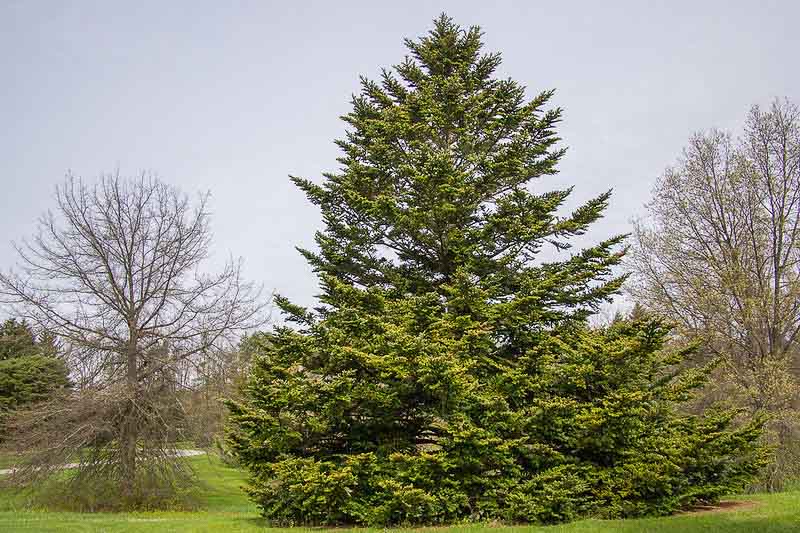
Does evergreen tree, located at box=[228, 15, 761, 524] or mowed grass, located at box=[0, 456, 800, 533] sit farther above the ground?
evergreen tree, located at box=[228, 15, 761, 524]

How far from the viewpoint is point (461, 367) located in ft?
35.2

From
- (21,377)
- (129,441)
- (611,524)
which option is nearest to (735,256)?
(611,524)

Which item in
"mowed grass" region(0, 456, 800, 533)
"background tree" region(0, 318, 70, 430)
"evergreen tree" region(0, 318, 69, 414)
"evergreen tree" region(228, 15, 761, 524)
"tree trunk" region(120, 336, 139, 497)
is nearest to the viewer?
"mowed grass" region(0, 456, 800, 533)

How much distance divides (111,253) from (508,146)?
12970 millimetres

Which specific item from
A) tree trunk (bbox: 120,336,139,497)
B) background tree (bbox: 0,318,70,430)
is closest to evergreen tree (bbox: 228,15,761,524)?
tree trunk (bbox: 120,336,139,497)

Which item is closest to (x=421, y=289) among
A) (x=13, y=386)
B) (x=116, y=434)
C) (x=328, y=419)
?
(x=328, y=419)

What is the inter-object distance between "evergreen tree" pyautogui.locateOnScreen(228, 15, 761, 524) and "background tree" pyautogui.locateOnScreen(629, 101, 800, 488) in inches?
277

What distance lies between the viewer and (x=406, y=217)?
1305 cm

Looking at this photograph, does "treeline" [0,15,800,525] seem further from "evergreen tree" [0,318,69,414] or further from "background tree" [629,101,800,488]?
"evergreen tree" [0,318,69,414]

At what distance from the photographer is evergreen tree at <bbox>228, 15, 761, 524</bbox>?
36.0 ft

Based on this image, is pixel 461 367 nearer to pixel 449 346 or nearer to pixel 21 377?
pixel 449 346

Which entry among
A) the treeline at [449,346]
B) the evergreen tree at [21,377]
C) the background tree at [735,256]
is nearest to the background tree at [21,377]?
the evergreen tree at [21,377]

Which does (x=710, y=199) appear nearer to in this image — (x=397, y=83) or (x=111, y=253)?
(x=397, y=83)

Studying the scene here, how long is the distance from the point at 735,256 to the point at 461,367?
532 inches
